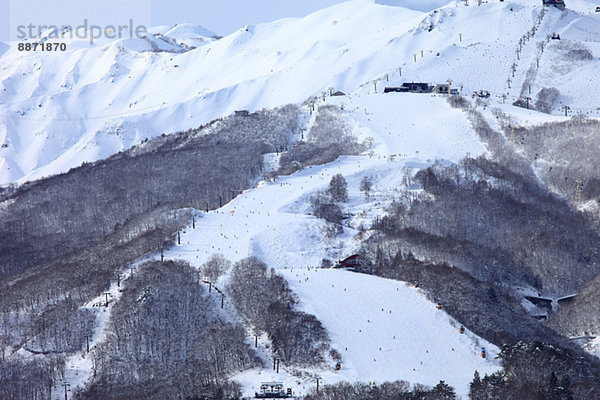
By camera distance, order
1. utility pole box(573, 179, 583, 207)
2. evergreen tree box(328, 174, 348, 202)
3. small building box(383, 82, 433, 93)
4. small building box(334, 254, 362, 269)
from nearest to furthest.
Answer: small building box(334, 254, 362, 269) → evergreen tree box(328, 174, 348, 202) → utility pole box(573, 179, 583, 207) → small building box(383, 82, 433, 93)

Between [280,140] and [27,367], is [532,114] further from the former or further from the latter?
[27,367]

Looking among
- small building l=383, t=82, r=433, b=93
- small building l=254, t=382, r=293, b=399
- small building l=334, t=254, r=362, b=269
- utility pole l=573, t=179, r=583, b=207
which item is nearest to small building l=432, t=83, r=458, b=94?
small building l=383, t=82, r=433, b=93

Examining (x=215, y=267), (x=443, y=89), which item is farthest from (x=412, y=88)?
(x=215, y=267)

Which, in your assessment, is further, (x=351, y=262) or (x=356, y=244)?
(x=356, y=244)

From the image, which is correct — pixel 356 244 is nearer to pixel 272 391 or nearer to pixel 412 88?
pixel 272 391

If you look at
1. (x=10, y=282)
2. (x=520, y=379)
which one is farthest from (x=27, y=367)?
(x=520, y=379)

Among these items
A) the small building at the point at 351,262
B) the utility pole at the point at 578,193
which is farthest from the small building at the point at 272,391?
the utility pole at the point at 578,193

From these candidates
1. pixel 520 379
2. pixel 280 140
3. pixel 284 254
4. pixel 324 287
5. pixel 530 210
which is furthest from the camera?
pixel 280 140

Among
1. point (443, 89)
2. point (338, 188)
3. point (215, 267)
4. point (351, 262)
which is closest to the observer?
point (215, 267)

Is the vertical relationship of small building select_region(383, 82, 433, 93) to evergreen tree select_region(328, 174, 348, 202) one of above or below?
above

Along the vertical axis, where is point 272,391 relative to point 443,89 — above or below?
below

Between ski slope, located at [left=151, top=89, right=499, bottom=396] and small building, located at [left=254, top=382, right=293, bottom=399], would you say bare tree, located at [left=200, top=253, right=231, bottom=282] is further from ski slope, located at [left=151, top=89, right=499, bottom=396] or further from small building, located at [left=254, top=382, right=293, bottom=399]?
small building, located at [left=254, top=382, right=293, bottom=399]
